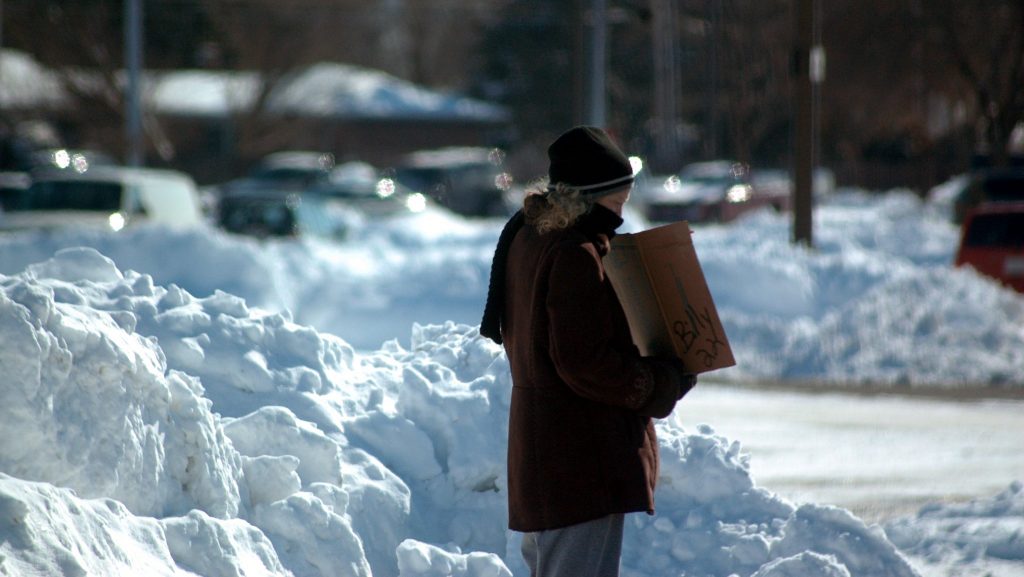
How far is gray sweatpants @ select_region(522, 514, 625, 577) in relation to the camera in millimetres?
4309

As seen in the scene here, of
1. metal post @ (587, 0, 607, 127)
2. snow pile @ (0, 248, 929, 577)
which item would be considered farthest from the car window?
snow pile @ (0, 248, 929, 577)

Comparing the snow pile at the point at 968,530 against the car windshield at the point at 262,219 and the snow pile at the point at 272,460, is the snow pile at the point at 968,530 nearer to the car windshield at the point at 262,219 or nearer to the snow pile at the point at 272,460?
the snow pile at the point at 272,460

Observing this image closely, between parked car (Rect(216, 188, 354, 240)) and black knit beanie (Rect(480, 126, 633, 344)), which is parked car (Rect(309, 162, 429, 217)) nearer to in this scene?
parked car (Rect(216, 188, 354, 240))

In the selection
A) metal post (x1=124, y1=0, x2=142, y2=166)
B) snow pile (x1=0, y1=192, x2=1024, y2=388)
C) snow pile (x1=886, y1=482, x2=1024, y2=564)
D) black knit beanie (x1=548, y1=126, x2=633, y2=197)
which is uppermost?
metal post (x1=124, y1=0, x2=142, y2=166)

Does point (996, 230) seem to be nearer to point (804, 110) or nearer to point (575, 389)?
point (804, 110)

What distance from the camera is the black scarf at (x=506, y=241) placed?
4266mm

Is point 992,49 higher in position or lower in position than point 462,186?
higher

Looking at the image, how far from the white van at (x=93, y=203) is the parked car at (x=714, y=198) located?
1599 cm

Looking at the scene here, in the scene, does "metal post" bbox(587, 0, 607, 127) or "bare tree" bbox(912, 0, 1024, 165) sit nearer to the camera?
"metal post" bbox(587, 0, 607, 127)

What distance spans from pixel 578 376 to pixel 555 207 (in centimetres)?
49

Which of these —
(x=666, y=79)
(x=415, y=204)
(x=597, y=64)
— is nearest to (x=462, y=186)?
(x=415, y=204)

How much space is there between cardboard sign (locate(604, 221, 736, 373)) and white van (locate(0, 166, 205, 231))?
627 inches

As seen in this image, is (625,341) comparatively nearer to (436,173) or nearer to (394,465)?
(394,465)

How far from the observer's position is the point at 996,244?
17.5 metres
